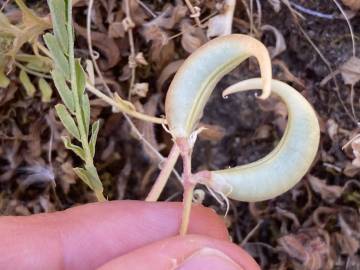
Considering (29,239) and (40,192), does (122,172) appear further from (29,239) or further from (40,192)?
(29,239)

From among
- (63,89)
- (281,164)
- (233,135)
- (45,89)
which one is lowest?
(233,135)

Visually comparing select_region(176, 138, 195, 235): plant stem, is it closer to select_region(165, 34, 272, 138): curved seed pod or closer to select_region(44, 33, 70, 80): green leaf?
select_region(165, 34, 272, 138): curved seed pod

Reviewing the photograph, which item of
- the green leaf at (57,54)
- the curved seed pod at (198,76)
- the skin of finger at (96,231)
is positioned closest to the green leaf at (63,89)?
the green leaf at (57,54)

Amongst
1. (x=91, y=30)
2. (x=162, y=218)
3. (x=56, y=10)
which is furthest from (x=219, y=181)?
(x=91, y=30)

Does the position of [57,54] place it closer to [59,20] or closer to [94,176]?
Result: [59,20]

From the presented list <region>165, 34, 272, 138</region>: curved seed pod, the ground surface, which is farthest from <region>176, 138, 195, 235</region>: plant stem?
the ground surface

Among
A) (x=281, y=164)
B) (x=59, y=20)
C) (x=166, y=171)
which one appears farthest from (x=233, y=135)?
(x=59, y=20)
